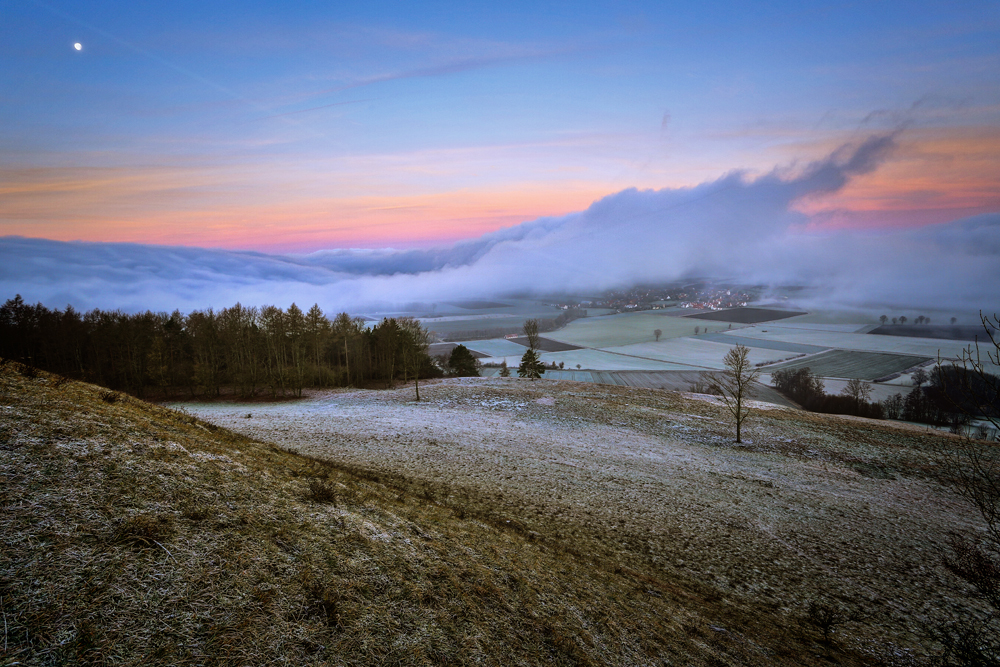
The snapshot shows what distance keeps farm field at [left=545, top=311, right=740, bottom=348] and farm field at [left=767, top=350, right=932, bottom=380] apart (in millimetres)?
38349

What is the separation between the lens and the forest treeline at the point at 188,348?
152 ft

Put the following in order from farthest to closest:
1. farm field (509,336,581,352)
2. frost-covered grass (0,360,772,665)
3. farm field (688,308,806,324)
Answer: farm field (688,308,806,324)
farm field (509,336,581,352)
frost-covered grass (0,360,772,665)

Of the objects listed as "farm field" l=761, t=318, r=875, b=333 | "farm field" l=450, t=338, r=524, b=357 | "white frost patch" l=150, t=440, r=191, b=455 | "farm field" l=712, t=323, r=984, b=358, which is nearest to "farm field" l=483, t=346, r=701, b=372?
"farm field" l=450, t=338, r=524, b=357

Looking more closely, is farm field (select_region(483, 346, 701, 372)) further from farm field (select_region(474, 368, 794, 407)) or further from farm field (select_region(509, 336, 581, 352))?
farm field (select_region(474, 368, 794, 407))

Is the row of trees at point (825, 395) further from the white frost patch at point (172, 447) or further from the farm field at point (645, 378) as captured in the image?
the white frost patch at point (172, 447)

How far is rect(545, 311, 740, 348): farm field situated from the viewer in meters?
124

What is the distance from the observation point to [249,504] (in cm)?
982

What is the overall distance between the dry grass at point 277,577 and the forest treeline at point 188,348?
30.7 m

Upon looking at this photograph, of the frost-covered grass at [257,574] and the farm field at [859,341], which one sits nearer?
the frost-covered grass at [257,574]

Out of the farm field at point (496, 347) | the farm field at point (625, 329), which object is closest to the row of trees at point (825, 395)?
the farm field at point (625, 329)

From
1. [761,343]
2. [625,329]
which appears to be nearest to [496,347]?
[625,329]

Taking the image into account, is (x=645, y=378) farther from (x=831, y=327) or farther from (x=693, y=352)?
(x=831, y=327)

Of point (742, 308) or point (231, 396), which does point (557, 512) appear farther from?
point (742, 308)

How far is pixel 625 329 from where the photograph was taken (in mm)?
135625
